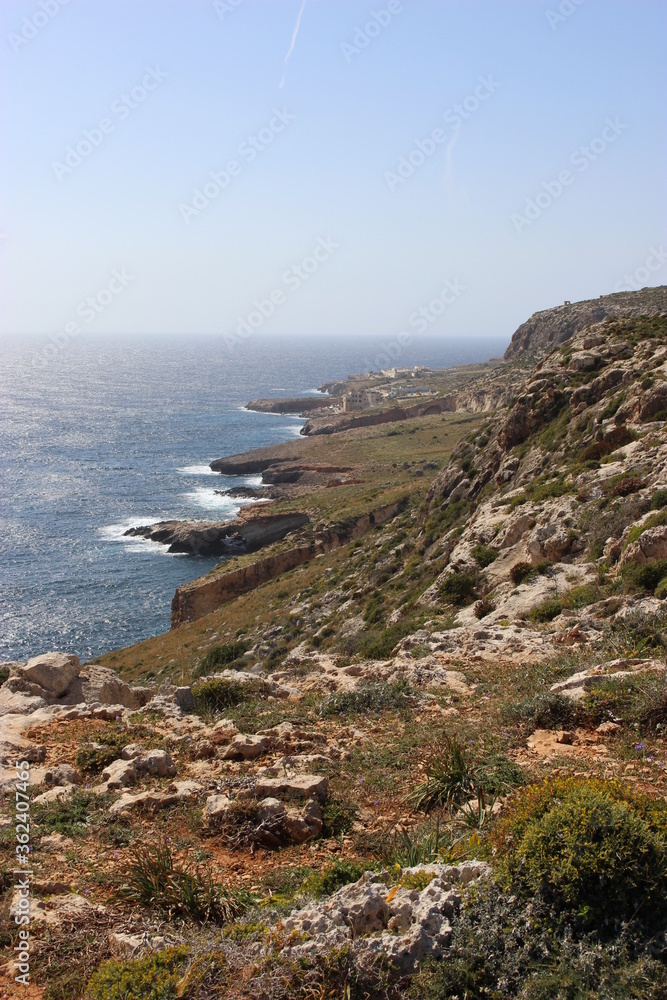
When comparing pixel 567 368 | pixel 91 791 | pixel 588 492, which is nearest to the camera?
pixel 91 791

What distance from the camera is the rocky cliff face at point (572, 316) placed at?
251ft

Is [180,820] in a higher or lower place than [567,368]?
lower

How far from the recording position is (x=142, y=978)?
Result: 484cm

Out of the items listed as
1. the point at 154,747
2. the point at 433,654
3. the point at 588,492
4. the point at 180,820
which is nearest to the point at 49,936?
the point at 180,820

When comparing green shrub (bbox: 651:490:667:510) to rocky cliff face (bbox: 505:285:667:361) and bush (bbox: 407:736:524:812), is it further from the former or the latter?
rocky cliff face (bbox: 505:285:667:361)

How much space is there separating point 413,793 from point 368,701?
3.94 metres

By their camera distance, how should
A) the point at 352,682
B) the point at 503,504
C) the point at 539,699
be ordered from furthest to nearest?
the point at 503,504 → the point at 352,682 → the point at 539,699

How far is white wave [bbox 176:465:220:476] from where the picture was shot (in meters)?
91.6

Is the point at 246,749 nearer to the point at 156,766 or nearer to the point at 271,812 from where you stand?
the point at 156,766

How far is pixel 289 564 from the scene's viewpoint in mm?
47344

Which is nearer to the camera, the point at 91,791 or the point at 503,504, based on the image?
the point at 91,791

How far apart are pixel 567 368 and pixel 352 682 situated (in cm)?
2180

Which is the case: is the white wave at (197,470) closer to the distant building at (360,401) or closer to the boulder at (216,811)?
the distant building at (360,401)

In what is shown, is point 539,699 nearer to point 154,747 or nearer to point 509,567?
point 154,747
